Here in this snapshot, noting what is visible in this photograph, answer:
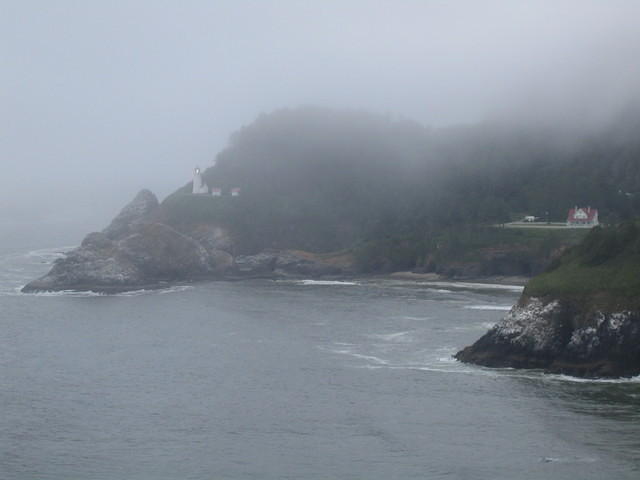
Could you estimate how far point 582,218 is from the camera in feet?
297

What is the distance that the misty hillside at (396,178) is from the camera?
328 feet

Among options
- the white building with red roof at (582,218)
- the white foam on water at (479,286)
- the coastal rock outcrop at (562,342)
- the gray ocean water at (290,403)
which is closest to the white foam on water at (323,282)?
the white foam on water at (479,286)

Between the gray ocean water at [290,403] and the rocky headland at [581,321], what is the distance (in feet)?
4.16

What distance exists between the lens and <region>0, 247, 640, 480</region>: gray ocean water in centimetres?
3244

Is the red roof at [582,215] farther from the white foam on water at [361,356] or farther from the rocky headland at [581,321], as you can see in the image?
the white foam on water at [361,356]

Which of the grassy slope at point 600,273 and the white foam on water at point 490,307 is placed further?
the white foam on water at point 490,307

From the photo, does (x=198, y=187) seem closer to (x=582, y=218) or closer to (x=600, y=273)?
(x=582, y=218)

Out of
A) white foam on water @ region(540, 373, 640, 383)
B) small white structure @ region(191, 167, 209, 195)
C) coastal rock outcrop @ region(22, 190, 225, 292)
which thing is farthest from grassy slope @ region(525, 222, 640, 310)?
small white structure @ region(191, 167, 209, 195)

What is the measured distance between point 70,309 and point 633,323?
37.7 metres

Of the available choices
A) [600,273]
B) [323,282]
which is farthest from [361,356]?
[323,282]

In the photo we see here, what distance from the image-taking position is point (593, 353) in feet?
144

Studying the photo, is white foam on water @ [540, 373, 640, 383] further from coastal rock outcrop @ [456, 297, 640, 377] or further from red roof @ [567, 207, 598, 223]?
red roof @ [567, 207, 598, 223]

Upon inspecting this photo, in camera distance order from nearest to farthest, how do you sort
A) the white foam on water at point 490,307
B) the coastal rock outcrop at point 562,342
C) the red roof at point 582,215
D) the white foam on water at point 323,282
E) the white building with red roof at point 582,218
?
the coastal rock outcrop at point 562,342 < the white foam on water at point 490,307 < the white foam on water at point 323,282 < the white building with red roof at point 582,218 < the red roof at point 582,215

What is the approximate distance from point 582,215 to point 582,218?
0.28 m
